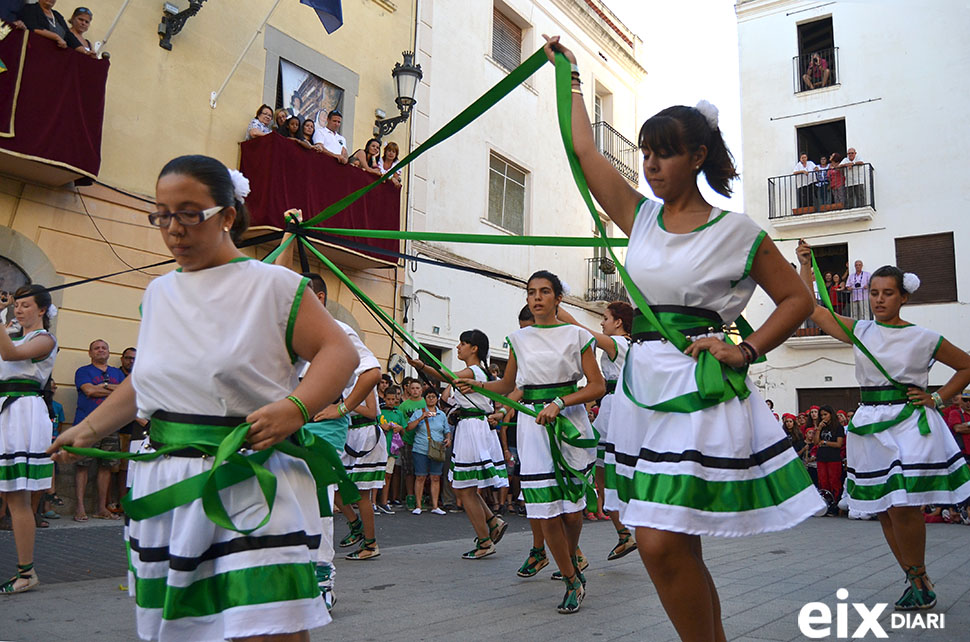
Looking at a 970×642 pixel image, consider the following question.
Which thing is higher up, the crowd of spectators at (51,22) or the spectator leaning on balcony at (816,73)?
the spectator leaning on balcony at (816,73)

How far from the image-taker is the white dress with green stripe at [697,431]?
114 inches

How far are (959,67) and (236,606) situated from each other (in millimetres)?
25565

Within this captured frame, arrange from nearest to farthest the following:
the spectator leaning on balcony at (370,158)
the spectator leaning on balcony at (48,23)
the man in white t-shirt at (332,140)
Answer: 1. the spectator leaning on balcony at (48,23)
2. the man in white t-shirt at (332,140)
3. the spectator leaning on balcony at (370,158)

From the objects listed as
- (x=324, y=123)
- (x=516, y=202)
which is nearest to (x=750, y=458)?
(x=324, y=123)

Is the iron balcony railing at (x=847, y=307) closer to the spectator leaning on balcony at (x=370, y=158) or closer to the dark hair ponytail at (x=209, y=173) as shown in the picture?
the spectator leaning on balcony at (x=370, y=158)

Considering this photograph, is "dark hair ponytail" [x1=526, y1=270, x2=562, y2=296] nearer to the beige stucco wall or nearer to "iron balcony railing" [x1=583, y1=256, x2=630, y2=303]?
the beige stucco wall

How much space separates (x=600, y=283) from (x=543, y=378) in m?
Answer: 16.9

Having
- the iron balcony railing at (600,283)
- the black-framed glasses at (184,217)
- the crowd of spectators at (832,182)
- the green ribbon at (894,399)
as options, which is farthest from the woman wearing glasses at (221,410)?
the crowd of spectators at (832,182)

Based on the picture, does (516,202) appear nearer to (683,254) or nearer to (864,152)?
(864,152)

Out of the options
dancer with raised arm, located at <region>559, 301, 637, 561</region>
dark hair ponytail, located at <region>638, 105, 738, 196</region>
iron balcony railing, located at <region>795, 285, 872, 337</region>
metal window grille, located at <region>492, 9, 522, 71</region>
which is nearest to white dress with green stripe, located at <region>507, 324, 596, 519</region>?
dancer with raised arm, located at <region>559, 301, 637, 561</region>

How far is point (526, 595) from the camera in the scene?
594cm

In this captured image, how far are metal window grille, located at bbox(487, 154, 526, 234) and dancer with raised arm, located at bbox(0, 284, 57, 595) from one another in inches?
528

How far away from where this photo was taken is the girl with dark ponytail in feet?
25.9

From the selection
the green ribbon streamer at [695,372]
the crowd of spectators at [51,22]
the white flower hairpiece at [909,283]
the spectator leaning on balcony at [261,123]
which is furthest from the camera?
the spectator leaning on balcony at [261,123]
